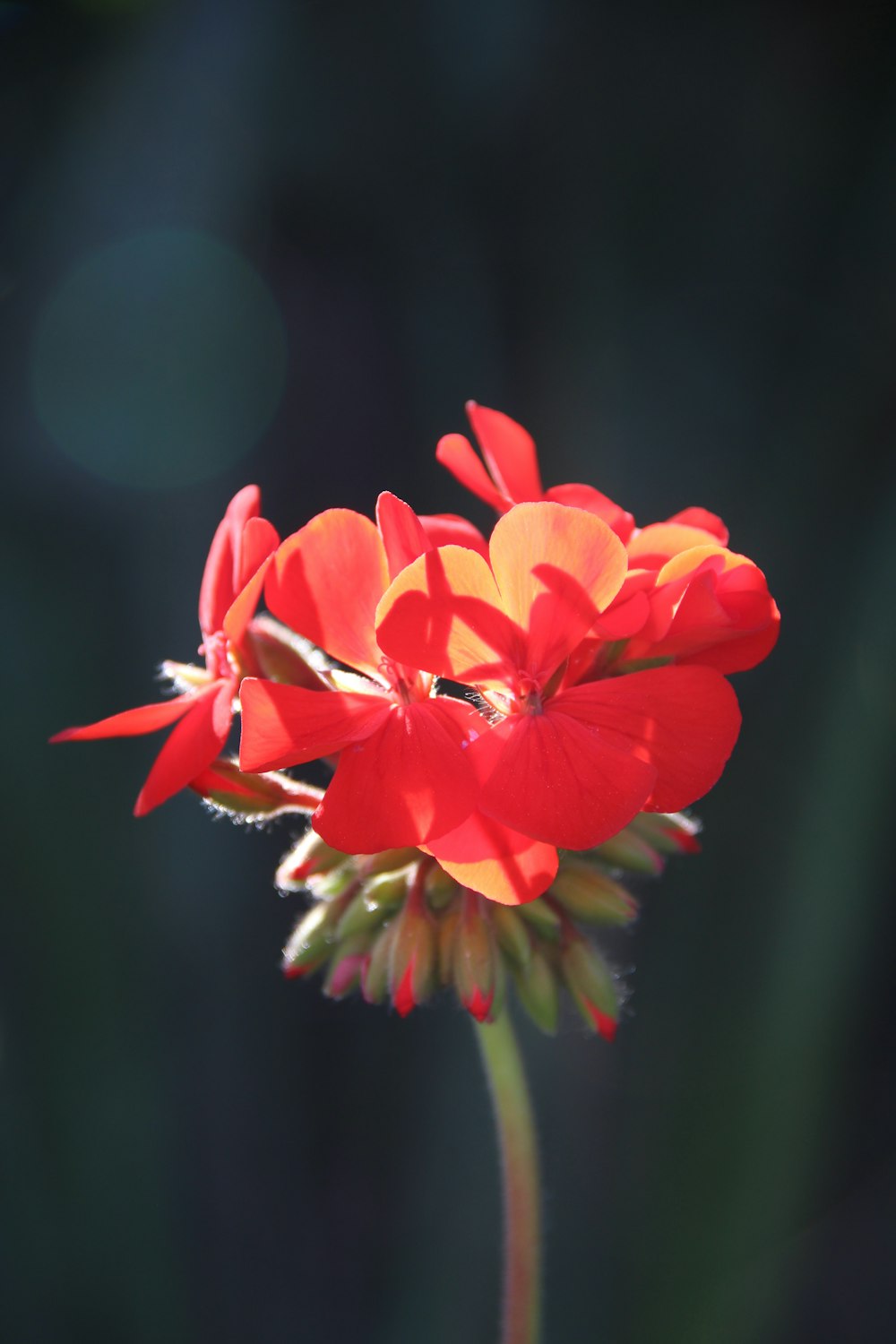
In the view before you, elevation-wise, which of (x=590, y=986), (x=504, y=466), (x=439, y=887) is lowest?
(x=590, y=986)

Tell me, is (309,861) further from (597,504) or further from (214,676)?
(597,504)

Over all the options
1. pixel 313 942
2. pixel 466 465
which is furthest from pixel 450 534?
pixel 313 942

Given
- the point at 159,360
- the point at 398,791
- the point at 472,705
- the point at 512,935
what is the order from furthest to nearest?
1. the point at 159,360
2. the point at 512,935
3. the point at 472,705
4. the point at 398,791

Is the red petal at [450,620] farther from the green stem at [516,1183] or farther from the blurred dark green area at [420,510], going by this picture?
the blurred dark green area at [420,510]

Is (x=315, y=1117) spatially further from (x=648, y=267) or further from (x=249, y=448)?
(x=648, y=267)

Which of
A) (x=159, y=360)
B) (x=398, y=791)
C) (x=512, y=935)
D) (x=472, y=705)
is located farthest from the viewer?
(x=159, y=360)
